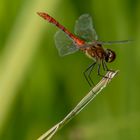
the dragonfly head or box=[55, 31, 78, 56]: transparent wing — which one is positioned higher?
box=[55, 31, 78, 56]: transparent wing

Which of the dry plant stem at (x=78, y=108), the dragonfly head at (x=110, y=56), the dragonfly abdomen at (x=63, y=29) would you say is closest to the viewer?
the dry plant stem at (x=78, y=108)

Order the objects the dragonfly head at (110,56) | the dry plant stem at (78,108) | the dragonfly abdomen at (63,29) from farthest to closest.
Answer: the dragonfly abdomen at (63,29), the dragonfly head at (110,56), the dry plant stem at (78,108)

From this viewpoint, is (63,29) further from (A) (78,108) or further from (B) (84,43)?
(A) (78,108)

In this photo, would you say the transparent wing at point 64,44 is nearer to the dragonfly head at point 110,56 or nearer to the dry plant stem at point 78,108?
the dragonfly head at point 110,56

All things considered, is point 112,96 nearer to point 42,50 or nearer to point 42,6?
point 42,50

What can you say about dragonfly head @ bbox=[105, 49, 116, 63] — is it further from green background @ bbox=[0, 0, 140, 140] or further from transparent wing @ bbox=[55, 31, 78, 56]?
green background @ bbox=[0, 0, 140, 140]

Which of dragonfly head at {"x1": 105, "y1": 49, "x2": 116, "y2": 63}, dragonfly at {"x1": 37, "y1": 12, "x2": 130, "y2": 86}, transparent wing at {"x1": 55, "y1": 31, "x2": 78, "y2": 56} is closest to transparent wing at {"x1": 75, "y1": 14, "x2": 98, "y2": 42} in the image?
dragonfly at {"x1": 37, "y1": 12, "x2": 130, "y2": 86}

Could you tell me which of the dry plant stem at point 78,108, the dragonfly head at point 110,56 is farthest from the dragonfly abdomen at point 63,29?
the dry plant stem at point 78,108

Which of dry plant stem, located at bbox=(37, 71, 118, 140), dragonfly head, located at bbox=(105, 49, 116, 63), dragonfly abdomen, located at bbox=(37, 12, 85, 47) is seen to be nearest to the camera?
dry plant stem, located at bbox=(37, 71, 118, 140)
